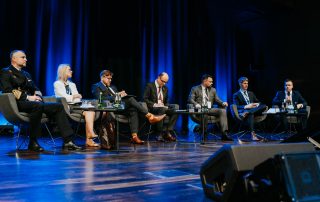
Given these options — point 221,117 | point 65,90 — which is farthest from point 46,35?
point 221,117

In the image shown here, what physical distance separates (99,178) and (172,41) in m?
6.42

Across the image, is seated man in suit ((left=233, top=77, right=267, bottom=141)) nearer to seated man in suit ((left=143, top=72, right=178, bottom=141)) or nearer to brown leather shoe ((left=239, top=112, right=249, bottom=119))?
brown leather shoe ((left=239, top=112, right=249, bottom=119))

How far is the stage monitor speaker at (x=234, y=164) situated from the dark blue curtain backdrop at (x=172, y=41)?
17.8 feet

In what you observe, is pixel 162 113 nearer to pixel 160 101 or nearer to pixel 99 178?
pixel 160 101

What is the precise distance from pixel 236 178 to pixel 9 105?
2952 mm

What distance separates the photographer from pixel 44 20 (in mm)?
6250

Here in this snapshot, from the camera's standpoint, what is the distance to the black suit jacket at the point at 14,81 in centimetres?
361

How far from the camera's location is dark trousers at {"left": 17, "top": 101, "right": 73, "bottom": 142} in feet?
11.7

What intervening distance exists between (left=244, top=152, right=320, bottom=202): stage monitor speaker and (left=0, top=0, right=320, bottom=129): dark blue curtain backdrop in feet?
18.6

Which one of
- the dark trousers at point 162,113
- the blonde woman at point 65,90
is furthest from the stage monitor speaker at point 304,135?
the dark trousers at point 162,113

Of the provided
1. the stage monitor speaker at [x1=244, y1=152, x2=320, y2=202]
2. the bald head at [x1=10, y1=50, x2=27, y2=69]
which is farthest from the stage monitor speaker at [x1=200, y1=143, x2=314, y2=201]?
the bald head at [x1=10, y1=50, x2=27, y2=69]

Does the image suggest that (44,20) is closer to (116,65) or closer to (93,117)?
(116,65)

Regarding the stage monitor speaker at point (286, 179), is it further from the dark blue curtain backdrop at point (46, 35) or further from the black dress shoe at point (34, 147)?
the dark blue curtain backdrop at point (46, 35)

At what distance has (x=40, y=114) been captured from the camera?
3.61 metres
